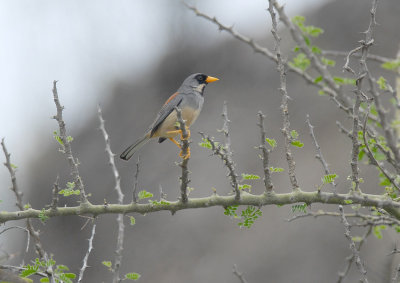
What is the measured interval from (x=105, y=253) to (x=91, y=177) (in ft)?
8.11

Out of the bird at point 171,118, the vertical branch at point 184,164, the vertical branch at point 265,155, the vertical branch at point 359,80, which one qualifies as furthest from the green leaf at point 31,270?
the bird at point 171,118

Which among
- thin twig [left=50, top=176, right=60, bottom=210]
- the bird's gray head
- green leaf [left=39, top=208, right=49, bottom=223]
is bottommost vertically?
green leaf [left=39, top=208, right=49, bottom=223]

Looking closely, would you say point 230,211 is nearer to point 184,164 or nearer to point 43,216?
point 184,164

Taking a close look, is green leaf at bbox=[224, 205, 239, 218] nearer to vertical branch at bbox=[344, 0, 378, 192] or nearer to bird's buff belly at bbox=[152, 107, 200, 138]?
vertical branch at bbox=[344, 0, 378, 192]

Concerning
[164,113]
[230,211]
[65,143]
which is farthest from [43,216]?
[164,113]

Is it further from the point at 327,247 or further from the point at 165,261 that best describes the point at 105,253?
the point at 327,247

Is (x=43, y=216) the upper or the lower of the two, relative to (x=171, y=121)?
lower

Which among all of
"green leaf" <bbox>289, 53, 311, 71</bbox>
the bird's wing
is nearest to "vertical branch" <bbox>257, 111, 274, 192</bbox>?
"green leaf" <bbox>289, 53, 311, 71</bbox>

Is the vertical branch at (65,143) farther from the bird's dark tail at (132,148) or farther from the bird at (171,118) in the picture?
the bird's dark tail at (132,148)

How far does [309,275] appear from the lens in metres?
10.1

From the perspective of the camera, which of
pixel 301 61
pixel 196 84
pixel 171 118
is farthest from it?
pixel 196 84

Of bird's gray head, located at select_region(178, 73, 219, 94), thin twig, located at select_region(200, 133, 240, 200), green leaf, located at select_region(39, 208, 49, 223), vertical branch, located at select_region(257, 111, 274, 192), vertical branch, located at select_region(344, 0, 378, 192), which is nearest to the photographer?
vertical branch, located at select_region(344, 0, 378, 192)

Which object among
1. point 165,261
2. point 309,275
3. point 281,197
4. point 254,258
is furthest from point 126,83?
point 281,197

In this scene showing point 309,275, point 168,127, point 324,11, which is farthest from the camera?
point 324,11
